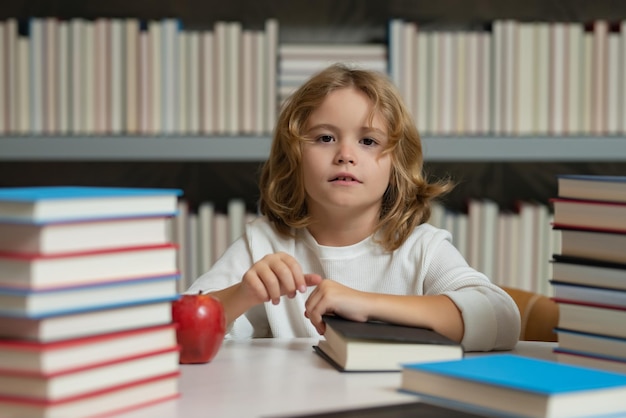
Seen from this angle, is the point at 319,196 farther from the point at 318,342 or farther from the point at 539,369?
the point at 539,369

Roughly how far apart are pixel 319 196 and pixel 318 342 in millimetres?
378

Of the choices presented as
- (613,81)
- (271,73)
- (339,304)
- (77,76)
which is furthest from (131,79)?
(339,304)

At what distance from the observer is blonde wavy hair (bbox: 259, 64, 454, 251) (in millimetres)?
1672

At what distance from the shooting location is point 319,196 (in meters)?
1.61

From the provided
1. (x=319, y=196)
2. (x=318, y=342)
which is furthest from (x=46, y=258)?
(x=319, y=196)

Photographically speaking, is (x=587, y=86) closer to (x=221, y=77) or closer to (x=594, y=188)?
(x=221, y=77)

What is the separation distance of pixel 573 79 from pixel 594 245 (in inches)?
61.0

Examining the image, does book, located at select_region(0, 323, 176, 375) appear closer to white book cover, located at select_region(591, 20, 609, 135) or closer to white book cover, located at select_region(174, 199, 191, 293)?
white book cover, located at select_region(174, 199, 191, 293)

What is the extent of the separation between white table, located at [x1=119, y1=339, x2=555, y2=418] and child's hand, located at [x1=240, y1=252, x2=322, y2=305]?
0.27 ft

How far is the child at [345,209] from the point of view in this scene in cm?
159

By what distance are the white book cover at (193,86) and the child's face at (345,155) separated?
89cm

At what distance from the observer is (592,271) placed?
3.52 feet

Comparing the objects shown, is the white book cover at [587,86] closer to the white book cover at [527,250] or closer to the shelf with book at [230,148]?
the shelf with book at [230,148]

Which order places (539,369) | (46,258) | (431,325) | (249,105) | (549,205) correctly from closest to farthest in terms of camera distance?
1. (46,258)
2. (539,369)
3. (431,325)
4. (249,105)
5. (549,205)
